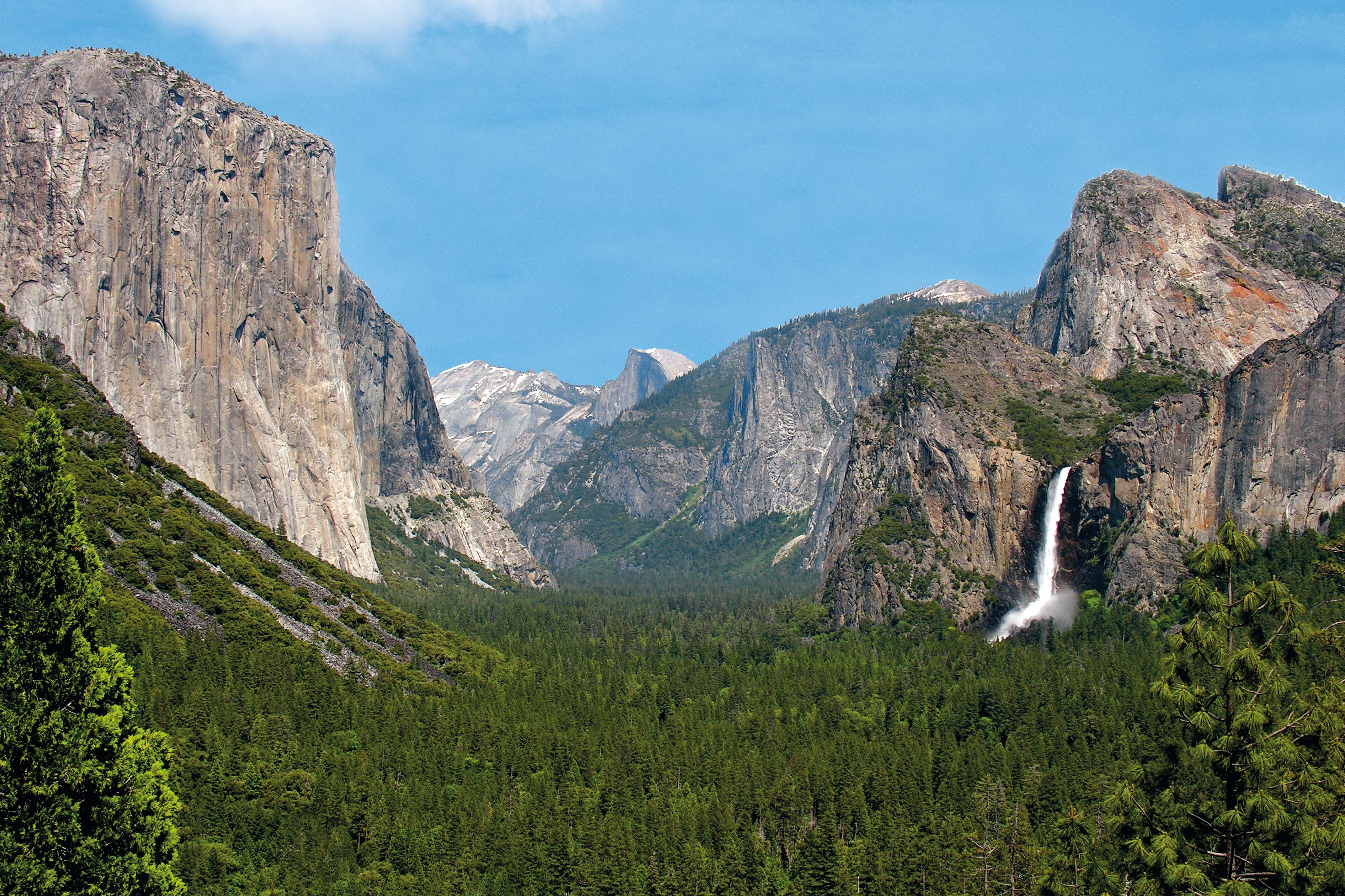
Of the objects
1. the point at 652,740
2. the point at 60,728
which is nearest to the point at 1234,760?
the point at 60,728

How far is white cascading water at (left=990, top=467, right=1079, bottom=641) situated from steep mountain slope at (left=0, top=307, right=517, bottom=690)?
8185cm

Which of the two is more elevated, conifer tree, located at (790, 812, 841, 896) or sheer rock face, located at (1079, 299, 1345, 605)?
sheer rock face, located at (1079, 299, 1345, 605)

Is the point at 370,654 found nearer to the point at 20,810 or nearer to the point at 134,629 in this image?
the point at 134,629

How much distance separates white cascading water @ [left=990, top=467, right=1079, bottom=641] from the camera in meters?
177

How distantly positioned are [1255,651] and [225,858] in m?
66.4

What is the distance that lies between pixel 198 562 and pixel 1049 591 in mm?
128996

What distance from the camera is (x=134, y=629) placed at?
107375 millimetres

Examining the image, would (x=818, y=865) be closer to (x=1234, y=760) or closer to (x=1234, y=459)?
(x=1234, y=760)

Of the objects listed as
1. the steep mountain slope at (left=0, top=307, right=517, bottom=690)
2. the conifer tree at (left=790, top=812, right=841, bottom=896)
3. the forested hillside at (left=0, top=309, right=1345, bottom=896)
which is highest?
the steep mountain slope at (left=0, top=307, right=517, bottom=690)

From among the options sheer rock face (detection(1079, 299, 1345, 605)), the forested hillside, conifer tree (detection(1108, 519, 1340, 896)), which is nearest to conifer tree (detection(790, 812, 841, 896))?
the forested hillside

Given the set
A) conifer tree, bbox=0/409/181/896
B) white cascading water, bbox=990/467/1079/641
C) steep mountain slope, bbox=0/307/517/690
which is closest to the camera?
conifer tree, bbox=0/409/181/896

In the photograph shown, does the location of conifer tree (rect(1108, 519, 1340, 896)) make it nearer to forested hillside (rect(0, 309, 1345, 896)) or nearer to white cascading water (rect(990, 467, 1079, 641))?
forested hillside (rect(0, 309, 1345, 896))

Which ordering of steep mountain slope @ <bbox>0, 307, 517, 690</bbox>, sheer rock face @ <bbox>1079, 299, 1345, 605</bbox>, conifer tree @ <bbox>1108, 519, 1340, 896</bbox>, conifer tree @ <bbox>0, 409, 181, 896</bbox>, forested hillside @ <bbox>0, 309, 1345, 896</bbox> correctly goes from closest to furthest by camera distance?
conifer tree @ <bbox>0, 409, 181, 896</bbox>, conifer tree @ <bbox>1108, 519, 1340, 896</bbox>, forested hillside @ <bbox>0, 309, 1345, 896</bbox>, steep mountain slope @ <bbox>0, 307, 517, 690</bbox>, sheer rock face @ <bbox>1079, 299, 1345, 605</bbox>

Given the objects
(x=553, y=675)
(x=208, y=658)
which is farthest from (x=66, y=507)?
(x=553, y=675)
